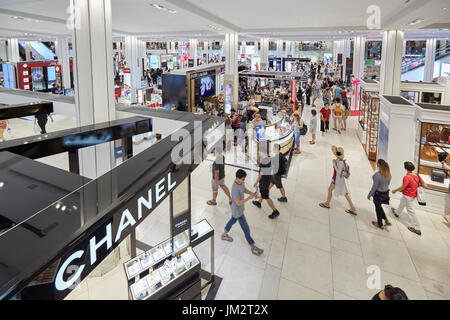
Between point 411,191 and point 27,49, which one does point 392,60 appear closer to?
point 411,191

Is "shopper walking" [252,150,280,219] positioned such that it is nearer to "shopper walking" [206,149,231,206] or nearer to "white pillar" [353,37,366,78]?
"shopper walking" [206,149,231,206]

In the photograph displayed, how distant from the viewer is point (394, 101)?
7332 mm

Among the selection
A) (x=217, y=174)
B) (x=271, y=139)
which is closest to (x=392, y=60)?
(x=271, y=139)

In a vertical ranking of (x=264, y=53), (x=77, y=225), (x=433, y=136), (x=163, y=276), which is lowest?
(x=163, y=276)

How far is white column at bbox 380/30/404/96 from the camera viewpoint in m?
10.1

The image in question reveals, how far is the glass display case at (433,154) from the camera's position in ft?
21.3

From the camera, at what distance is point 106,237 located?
4.89ft

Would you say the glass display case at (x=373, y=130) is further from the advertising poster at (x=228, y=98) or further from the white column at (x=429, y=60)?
the white column at (x=429, y=60)

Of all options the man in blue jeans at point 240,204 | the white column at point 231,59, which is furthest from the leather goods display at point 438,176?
the white column at point 231,59

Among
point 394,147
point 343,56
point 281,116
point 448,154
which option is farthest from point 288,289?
point 343,56

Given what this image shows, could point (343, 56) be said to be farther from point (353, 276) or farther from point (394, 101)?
point (353, 276)

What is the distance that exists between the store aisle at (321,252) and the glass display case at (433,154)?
2.17 feet

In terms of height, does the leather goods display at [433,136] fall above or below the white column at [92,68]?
below

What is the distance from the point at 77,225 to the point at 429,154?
762cm
